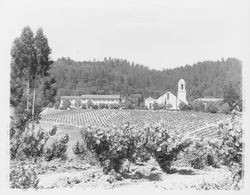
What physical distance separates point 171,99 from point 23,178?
4.33m

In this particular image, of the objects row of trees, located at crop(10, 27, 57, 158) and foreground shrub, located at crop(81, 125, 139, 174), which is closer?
foreground shrub, located at crop(81, 125, 139, 174)

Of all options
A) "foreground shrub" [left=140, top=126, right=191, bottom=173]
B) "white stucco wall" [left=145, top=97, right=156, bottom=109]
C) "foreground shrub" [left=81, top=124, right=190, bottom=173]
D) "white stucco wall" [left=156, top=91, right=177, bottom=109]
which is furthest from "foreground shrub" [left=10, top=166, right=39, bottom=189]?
"white stucco wall" [left=156, top=91, right=177, bottom=109]

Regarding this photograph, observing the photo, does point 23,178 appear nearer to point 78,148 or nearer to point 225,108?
point 78,148

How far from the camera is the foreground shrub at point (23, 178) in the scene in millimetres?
8523

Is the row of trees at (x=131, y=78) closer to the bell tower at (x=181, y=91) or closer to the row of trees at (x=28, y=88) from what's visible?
the bell tower at (x=181, y=91)

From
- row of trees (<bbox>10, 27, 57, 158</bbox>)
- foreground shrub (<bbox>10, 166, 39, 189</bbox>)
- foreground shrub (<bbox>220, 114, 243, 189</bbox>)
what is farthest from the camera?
row of trees (<bbox>10, 27, 57, 158</bbox>)

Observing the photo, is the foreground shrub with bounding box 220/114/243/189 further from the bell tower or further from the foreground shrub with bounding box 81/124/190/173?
the bell tower

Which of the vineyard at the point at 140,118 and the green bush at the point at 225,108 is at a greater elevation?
the green bush at the point at 225,108

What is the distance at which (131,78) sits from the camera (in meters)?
9.87

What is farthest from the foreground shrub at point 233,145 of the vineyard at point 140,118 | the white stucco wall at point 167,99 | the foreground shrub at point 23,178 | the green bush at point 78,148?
the foreground shrub at point 23,178

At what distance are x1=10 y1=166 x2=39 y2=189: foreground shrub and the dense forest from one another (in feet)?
7.33

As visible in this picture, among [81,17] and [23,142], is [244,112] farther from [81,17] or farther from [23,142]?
[23,142]

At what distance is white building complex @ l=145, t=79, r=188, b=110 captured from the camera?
9672 millimetres

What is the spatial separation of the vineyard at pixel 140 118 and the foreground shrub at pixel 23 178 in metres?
1.57
